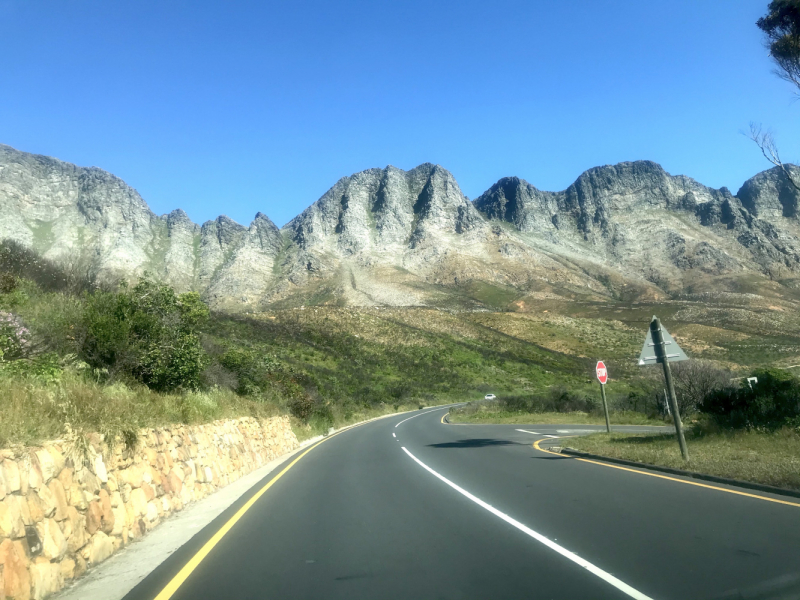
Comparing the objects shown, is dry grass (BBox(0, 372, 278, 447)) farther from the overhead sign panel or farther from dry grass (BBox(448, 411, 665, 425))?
dry grass (BBox(448, 411, 665, 425))

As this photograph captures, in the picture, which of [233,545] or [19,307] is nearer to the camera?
Result: [233,545]

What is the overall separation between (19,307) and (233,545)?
933 cm

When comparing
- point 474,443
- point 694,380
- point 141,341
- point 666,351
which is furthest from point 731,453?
point 694,380

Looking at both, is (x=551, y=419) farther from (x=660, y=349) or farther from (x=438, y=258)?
(x=438, y=258)

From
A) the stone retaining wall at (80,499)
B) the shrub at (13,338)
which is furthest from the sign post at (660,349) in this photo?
the shrub at (13,338)

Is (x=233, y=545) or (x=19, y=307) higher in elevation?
(x=19, y=307)

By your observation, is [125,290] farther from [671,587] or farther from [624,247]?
[624,247]

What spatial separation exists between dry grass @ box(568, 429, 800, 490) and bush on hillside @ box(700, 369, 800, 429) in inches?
27.9

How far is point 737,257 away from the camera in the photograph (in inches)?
6540

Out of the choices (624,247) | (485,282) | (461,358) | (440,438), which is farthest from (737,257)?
(440,438)

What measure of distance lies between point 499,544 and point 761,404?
1302 cm

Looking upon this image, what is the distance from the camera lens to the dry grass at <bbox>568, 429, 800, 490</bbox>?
9773 millimetres

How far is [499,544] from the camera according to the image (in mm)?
6801

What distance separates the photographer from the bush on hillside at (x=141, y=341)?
533 inches
